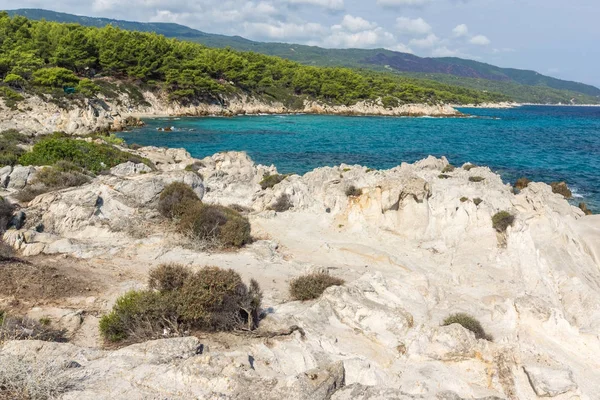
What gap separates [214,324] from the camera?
9.21 m

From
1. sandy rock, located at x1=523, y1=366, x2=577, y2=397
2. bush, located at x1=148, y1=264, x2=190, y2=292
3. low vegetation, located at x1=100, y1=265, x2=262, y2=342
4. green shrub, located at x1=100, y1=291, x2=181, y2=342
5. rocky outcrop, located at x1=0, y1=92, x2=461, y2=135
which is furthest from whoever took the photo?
rocky outcrop, located at x1=0, y1=92, x2=461, y2=135

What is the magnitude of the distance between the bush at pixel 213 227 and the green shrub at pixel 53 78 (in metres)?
60.6

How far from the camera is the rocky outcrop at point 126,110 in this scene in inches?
1940

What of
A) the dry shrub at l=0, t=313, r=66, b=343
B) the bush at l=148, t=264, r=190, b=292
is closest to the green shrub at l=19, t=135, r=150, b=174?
the bush at l=148, t=264, r=190, b=292

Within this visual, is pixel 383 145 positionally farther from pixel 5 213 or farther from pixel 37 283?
pixel 37 283

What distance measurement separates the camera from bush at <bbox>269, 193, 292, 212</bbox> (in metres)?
20.7

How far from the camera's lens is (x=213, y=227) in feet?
51.8

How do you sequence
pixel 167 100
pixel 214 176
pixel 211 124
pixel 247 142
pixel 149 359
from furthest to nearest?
pixel 167 100 → pixel 211 124 → pixel 247 142 → pixel 214 176 → pixel 149 359

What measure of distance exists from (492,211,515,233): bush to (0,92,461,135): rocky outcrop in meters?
40.2

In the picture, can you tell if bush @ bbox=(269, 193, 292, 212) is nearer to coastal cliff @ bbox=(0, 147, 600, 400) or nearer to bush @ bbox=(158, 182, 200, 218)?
coastal cliff @ bbox=(0, 147, 600, 400)

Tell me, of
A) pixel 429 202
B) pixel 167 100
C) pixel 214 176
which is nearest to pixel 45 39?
pixel 167 100

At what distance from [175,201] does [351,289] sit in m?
9.13

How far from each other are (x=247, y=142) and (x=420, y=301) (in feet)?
153

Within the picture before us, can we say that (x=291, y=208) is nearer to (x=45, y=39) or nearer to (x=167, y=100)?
(x=167, y=100)
